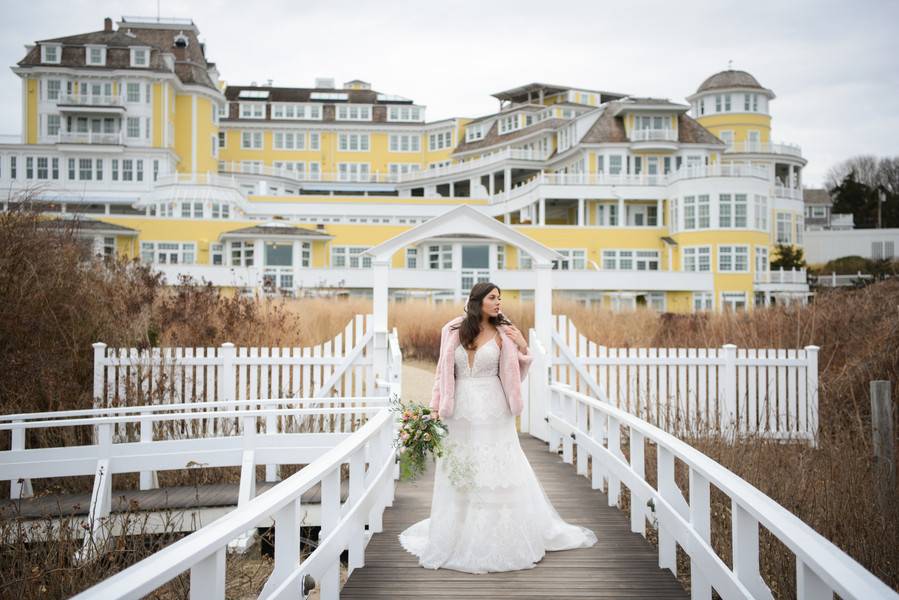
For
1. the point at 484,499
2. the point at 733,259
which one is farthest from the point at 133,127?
the point at 484,499

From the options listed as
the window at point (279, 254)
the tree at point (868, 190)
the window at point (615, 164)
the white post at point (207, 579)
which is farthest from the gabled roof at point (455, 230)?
the tree at point (868, 190)

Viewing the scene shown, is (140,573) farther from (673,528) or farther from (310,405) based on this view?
(310,405)

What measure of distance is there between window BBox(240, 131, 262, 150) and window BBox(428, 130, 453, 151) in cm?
1599

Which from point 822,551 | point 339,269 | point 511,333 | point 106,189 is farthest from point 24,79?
point 822,551

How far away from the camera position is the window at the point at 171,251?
45.4 m

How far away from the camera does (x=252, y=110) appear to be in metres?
74.1

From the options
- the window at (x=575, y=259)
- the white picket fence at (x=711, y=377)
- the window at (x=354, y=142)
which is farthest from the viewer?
the window at (x=354, y=142)

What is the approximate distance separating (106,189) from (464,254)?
27.9m

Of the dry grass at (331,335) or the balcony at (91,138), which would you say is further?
the balcony at (91,138)

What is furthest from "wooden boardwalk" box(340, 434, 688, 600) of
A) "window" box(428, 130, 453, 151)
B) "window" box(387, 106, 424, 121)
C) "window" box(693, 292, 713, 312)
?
"window" box(387, 106, 424, 121)

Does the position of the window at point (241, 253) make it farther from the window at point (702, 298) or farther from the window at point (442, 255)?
the window at point (702, 298)

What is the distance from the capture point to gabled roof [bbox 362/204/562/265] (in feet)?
39.9

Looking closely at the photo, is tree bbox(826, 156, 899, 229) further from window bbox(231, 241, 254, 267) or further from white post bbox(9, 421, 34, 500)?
white post bbox(9, 421, 34, 500)

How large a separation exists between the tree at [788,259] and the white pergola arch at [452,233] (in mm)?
42166
